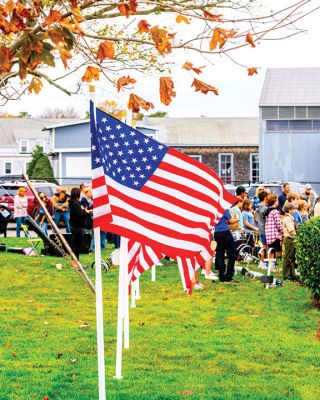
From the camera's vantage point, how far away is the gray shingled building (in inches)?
2077

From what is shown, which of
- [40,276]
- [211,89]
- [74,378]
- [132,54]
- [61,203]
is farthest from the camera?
[61,203]

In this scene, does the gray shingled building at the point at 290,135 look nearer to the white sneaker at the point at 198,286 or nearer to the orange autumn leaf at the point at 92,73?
the white sneaker at the point at 198,286

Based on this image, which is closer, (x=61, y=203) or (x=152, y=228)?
(x=152, y=228)

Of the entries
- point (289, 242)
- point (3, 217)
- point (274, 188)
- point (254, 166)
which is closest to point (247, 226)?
point (289, 242)

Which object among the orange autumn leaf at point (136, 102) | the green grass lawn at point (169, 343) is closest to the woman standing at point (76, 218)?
the green grass lawn at point (169, 343)

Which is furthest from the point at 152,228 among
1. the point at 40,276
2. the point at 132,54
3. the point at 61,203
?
the point at 61,203

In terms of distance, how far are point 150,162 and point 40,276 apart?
11.1 metres

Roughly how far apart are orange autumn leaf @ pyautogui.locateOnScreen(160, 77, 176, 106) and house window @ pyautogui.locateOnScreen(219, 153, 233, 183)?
63.9 m

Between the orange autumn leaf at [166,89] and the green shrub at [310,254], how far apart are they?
7.68 metres

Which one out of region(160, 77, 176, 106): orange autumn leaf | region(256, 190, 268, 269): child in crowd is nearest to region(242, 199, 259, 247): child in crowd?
region(256, 190, 268, 269): child in crowd

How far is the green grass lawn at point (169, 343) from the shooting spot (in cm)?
908

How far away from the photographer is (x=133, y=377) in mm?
9555

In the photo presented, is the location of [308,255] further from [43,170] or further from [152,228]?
[43,170]

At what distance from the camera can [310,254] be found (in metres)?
14.4
